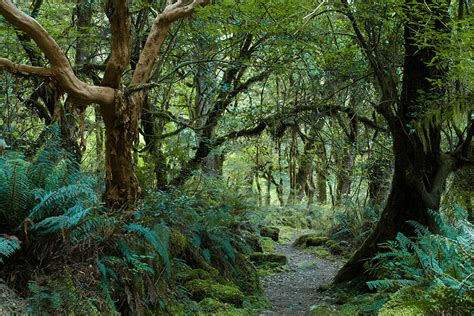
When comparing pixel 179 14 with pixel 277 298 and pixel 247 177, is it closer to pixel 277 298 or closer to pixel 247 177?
pixel 277 298

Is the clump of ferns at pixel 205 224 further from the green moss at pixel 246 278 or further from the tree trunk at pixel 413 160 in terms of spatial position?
the tree trunk at pixel 413 160

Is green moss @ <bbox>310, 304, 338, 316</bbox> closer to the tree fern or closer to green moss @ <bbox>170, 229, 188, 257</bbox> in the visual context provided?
green moss @ <bbox>170, 229, 188, 257</bbox>

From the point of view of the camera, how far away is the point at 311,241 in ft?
39.1

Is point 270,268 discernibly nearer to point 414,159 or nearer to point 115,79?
point 414,159

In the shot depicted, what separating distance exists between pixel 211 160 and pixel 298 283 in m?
3.38

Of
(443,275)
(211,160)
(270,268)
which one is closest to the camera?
(443,275)

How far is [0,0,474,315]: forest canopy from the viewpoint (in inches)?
147

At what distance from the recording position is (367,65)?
24.5 ft

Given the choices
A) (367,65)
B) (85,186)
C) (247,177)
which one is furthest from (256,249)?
(247,177)

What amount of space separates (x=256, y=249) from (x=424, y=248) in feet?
16.9

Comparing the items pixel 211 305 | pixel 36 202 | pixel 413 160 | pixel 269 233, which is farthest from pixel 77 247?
pixel 269 233

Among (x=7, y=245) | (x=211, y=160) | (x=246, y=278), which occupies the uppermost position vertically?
(x=211, y=160)

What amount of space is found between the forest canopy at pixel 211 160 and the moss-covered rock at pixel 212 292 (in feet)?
0.10

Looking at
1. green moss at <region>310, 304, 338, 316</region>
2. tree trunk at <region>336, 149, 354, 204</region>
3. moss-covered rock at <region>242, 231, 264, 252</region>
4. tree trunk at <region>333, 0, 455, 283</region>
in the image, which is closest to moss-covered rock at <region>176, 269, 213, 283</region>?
green moss at <region>310, 304, 338, 316</region>
